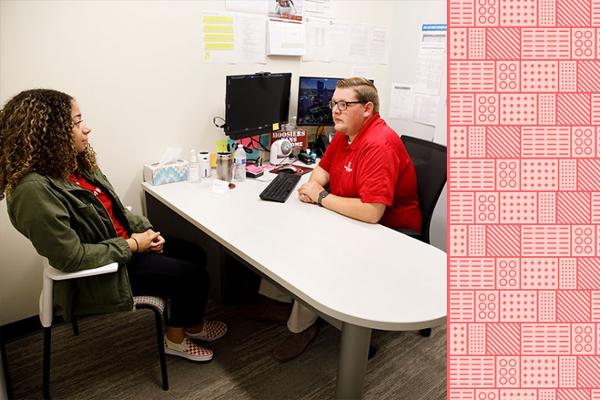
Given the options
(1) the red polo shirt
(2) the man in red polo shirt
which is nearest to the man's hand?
(2) the man in red polo shirt

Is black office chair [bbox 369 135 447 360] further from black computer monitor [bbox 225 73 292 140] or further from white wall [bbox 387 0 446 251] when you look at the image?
black computer monitor [bbox 225 73 292 140]

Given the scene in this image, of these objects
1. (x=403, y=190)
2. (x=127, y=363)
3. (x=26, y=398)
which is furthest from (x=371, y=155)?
(x=26, y=398)

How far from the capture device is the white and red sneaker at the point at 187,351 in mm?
2066

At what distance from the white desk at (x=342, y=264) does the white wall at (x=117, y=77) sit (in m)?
0.56

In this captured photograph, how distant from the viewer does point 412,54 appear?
3236 millimetres

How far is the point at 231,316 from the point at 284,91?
1389 millimetres

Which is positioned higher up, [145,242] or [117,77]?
[117,77]

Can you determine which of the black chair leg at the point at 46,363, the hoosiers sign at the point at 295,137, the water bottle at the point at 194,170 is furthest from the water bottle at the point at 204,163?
the black chair leg at the point at 46,363

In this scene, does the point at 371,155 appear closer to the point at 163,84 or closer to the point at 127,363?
the point at 163,84

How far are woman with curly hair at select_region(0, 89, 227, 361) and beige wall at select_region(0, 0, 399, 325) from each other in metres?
0.46

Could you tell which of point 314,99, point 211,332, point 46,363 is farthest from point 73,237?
point 314,99

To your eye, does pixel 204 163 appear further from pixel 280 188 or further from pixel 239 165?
pixel 280 188

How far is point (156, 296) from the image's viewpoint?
179 centimetres

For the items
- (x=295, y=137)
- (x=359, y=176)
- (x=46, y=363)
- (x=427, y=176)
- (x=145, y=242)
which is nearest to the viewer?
(x=46, y=363)
